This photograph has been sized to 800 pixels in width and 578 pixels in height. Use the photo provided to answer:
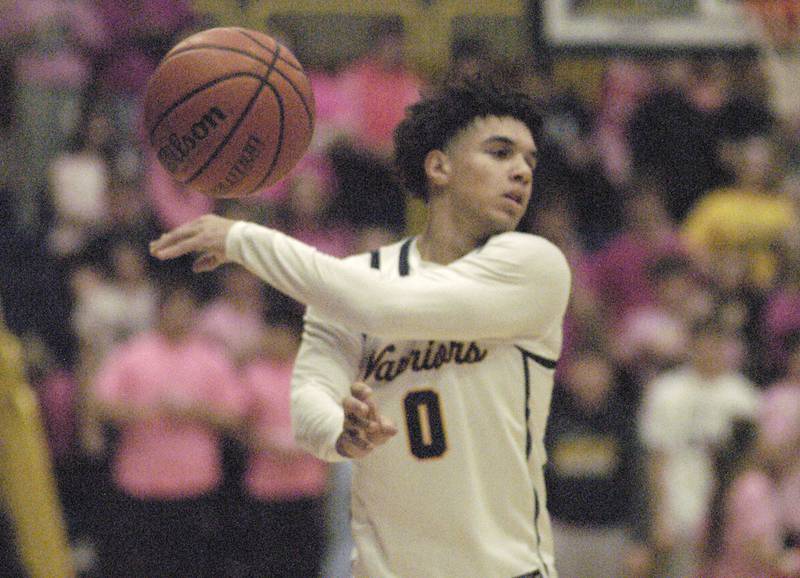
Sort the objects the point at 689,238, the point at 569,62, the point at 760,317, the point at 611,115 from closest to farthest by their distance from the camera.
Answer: the point at 760,317, the point at 689,238, the point at 611,115, the point at 569,62

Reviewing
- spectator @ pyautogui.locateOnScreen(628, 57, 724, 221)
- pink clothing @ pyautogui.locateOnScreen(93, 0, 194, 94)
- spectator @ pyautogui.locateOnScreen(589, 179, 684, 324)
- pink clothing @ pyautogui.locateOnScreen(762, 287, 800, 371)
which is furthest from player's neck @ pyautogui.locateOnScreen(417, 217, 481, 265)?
spectator @ pyautogui.locateOnScreen(628, 57, 724, 221)

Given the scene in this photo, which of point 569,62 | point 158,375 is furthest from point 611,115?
point 158,375

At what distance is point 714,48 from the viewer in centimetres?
977

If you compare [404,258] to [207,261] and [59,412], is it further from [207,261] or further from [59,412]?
[59,412]

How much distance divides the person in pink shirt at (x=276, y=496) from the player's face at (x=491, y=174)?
11.2ft

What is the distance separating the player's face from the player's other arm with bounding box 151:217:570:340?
117 millimetres

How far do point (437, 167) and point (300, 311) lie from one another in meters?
3.67

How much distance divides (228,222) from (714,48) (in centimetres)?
665

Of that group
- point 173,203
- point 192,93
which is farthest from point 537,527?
point 173,203

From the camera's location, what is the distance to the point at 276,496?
23.9ft

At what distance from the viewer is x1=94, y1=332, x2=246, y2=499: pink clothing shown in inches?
280

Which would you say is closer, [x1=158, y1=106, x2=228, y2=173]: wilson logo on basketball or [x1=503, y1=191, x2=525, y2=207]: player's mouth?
[x1=158, y1=106, x2=228, y2=173]: wilson logo on basketball

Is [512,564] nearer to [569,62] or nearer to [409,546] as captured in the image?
[409,546]

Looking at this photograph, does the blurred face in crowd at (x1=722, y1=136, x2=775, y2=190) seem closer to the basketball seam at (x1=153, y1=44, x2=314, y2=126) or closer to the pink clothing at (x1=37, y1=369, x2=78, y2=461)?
the pink clothing at (x1=37, y1=369, x2=78, y2=461)
